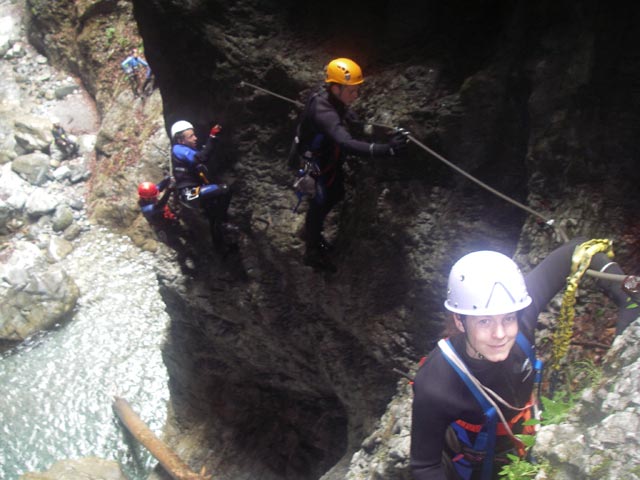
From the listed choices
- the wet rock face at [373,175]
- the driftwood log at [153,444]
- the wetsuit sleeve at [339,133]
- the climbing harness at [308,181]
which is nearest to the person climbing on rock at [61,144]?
the driftwood log at [153,444]

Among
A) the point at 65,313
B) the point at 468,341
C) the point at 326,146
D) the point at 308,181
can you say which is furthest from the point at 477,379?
the point at 65,313

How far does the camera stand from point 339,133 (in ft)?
15.9

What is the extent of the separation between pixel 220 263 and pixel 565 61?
5.35 metres

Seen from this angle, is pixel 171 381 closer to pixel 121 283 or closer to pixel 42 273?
pixel 121 283

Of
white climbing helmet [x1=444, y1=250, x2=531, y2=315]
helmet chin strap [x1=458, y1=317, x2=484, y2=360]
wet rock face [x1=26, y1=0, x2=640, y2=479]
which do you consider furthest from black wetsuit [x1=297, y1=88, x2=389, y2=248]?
helmet chin strap [x1=458, y1=317, x2=484, y2=360]

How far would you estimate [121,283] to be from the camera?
14734 mm

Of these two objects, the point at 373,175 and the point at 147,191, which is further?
A: the point at 147,191

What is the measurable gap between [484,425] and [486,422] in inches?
1.2

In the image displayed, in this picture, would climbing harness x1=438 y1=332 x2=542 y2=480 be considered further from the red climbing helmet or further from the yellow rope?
the red climbing helmet

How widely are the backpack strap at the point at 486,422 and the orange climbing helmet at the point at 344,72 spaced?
9.83 feet

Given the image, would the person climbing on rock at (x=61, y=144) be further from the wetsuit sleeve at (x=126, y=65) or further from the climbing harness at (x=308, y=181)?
the climbing harness at (x=308, y=181)

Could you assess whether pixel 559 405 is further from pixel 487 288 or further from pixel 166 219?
pixel 166 219

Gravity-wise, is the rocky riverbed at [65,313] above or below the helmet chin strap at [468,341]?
below

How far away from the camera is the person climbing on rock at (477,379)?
97.7 inches
